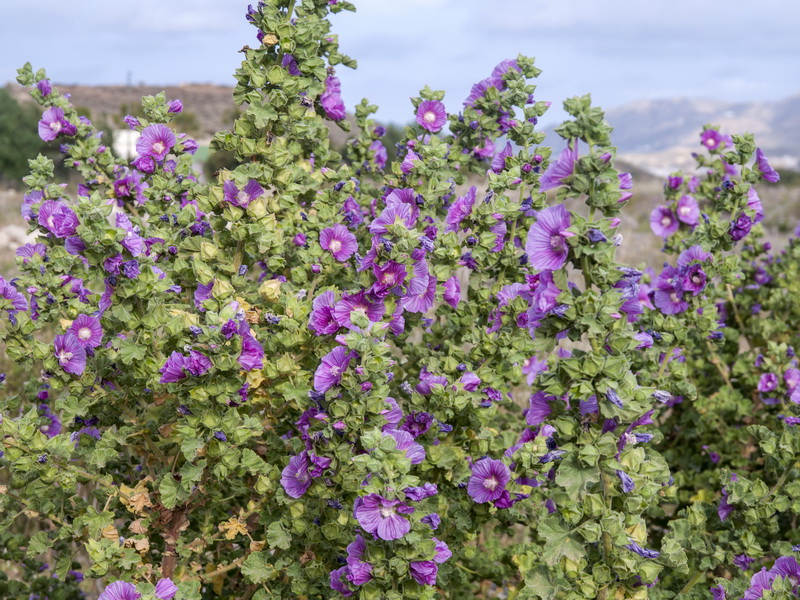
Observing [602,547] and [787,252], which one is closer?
[602,547]

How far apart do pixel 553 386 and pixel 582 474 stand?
7.0 inches

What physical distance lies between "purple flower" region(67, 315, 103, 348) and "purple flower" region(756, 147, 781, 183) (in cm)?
217

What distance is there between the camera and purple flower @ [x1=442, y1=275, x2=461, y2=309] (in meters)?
2.15

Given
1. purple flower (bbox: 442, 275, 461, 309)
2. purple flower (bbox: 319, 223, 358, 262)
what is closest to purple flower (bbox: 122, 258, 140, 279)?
purple flower (bbox: 319, 223, 358, 262)

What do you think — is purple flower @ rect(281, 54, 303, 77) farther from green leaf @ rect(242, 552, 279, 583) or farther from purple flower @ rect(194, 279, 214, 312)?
green leaf @ rect(242, 552, 279, 583)

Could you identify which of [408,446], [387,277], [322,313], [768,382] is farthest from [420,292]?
[768,382]

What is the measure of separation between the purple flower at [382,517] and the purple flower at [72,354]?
968mm

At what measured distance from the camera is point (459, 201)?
7.20 ft

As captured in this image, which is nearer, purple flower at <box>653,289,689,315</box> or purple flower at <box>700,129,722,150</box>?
purple flower at <box>653,289,689,315</box>

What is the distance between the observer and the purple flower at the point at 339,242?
2199 mm

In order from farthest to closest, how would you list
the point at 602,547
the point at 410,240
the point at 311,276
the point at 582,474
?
the point at 311,276 < the point at 410,240 < the point at 602,547 < the point at 582,474

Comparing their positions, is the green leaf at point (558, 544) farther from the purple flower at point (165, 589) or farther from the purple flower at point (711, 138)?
the purple flower at point (711, 138)

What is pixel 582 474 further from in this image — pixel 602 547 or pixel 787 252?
pixel 787 252

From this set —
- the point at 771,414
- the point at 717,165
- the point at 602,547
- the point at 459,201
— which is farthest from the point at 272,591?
the point at 717,165
